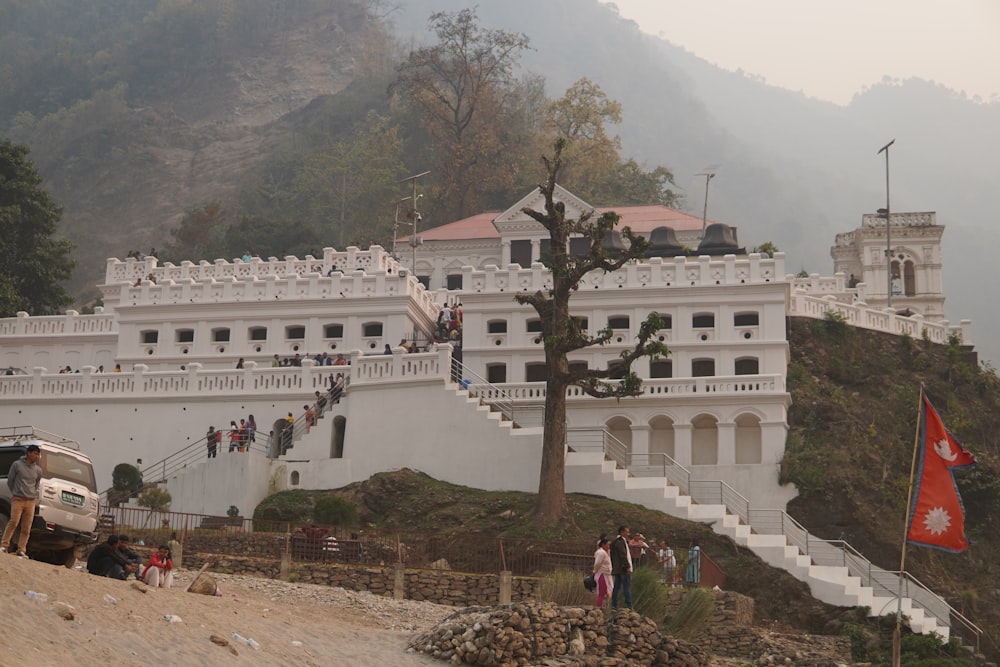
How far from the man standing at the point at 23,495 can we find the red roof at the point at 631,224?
49.7 metres

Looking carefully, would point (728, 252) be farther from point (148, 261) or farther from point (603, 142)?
point (603, 142)

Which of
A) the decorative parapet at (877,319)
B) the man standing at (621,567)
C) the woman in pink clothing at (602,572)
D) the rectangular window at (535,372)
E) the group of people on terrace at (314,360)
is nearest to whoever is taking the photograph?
the man standing at (621,567)

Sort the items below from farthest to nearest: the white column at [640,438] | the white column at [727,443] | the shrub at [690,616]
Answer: the white column at [640,438], the white column at [727,443], the shrub at [690,616]

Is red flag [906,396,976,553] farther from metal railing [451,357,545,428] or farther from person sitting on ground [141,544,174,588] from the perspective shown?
metal railing [451,357,545,428]

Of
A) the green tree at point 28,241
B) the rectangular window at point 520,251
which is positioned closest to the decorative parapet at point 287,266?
the green tree at point 28,241

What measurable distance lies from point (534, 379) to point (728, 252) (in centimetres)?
1286

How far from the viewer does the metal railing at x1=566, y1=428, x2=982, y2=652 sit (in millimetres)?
40594

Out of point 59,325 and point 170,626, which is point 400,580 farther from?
point 59,325

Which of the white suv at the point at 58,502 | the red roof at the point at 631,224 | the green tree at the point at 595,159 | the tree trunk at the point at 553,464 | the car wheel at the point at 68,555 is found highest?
the green tree at the point at 595,159

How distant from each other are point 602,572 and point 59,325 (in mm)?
40586

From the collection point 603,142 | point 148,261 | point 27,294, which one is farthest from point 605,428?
point 603,142

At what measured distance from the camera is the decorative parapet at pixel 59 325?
6119cm

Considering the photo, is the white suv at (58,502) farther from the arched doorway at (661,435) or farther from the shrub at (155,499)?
the arched doorway at (661,435)

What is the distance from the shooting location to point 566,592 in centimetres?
2895
